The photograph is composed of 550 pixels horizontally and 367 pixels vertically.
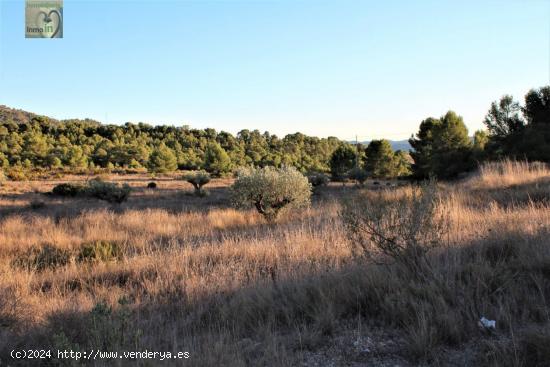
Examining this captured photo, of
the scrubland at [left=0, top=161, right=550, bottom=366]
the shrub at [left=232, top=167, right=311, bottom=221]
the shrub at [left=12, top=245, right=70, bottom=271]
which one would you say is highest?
the shrub at [left=232, top=167, right=311, bottom=221]

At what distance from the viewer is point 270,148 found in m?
104

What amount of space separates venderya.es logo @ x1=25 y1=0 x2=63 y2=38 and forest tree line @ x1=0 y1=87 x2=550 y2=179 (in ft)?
26.3

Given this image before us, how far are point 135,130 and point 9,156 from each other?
41.9m

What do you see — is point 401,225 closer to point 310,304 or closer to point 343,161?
point 310,304

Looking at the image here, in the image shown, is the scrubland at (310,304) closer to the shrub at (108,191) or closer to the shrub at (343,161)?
the shrub at (108,191)

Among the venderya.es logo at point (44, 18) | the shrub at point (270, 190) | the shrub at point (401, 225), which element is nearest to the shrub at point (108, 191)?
the shrub at point (270, 190)

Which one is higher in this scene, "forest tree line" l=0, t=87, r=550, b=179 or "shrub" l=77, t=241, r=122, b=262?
"forest tree line" l=0, t=87, r=550, b=179

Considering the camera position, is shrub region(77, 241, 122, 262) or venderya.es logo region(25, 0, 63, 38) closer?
shrub region(77, 241, 122, 262)

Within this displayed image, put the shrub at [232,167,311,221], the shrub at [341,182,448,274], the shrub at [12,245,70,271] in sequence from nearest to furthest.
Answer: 1. the shrub at [341,182,448,274]
2. the shrub at [12,245,70,271]
3. the shrub at [232,167,311,221]

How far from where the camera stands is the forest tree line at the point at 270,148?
859 inches

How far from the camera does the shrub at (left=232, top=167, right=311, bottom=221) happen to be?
11.4m

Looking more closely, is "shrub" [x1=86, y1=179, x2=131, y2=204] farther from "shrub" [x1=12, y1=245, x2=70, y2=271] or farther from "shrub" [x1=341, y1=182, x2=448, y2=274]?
"shrub" [x1=341, y1=182, x2=448, y2=274]

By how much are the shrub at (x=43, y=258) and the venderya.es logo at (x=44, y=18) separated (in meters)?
5.91

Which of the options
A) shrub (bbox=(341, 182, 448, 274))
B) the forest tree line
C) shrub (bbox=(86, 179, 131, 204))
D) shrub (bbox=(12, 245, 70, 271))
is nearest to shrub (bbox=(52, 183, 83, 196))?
shrub (bbox=(86, 179, 131, 204))
